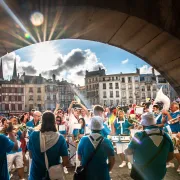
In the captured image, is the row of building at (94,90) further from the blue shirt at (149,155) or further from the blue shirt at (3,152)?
the blue shirt at (149,155)

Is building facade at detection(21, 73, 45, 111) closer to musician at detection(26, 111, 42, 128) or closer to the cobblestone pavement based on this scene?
musician at detection(26, 111, 42, 128)

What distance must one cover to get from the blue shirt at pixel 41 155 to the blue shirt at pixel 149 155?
115cm

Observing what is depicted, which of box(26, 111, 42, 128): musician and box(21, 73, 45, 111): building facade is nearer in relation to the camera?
box(26, 111, 42, 128): musician

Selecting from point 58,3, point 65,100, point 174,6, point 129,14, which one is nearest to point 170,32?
point 174,6

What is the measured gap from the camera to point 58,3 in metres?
2.94

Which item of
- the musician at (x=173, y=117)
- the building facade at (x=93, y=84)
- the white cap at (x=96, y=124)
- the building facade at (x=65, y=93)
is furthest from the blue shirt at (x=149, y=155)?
the building facade at (x=93, y=84)

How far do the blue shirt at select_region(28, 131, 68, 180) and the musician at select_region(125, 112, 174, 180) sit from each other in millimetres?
1120

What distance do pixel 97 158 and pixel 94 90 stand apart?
281 ft

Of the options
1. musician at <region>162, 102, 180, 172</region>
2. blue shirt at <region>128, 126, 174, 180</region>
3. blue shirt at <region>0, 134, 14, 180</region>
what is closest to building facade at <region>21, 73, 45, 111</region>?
musician at <region>162, 102, 180, 172</region>

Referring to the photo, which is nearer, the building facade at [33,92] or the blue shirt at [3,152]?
the blue shirt at [3,152]

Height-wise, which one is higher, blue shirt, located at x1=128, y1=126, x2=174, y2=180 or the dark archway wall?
the dark archway wall

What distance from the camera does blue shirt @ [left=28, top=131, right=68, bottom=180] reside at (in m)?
3.43

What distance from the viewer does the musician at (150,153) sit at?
11.6ft

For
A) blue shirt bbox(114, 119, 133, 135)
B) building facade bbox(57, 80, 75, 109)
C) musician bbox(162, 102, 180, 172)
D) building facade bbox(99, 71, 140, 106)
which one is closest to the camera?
musician bbox(162, 102, 180, 172)
